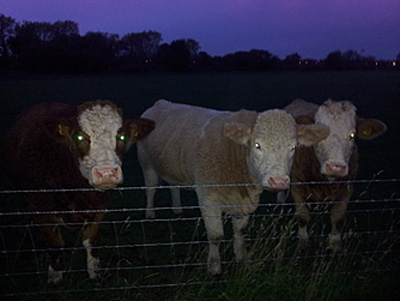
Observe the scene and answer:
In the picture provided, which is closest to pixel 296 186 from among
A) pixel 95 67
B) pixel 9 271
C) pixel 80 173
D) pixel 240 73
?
pixel 80 173

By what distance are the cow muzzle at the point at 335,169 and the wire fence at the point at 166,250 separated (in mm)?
112

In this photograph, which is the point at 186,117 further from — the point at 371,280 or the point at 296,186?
the point at 371,280

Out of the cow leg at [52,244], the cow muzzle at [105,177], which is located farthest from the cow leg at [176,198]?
the cow muzzle at [105,177]

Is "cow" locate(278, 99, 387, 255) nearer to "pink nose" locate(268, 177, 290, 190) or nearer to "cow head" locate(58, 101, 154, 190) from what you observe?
"pink nose" locate(268, 177, 290, 190)

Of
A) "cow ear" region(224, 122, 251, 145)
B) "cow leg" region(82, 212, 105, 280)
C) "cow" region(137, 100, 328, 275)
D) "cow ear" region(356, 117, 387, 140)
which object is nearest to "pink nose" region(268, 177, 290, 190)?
"cow" region(137, 100, 328, 275)

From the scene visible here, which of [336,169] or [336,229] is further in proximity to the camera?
[336,229]

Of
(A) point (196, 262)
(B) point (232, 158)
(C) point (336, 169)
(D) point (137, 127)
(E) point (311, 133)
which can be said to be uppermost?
(D) point (137, 127)

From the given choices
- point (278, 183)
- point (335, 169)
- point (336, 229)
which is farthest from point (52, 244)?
point (336, 229)

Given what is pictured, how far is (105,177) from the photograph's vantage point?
353 cm

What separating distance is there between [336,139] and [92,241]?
9.48 feet

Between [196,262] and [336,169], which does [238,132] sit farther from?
[196,262]

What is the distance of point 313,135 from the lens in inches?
175

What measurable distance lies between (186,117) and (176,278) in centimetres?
227

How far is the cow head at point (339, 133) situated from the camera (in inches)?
179
